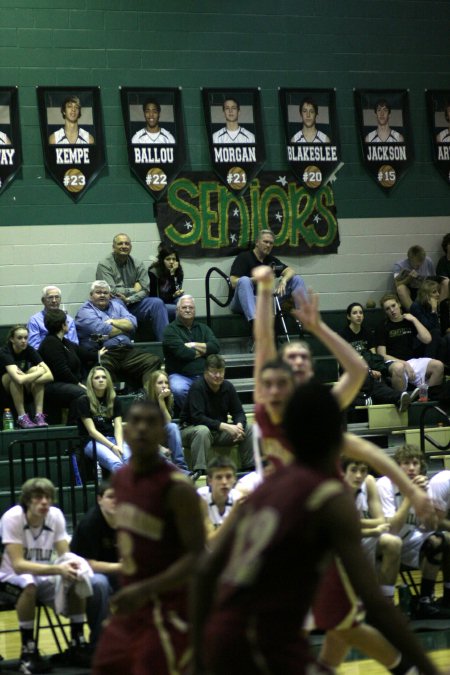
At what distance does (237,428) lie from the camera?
9781 mm

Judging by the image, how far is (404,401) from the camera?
11.3 metres

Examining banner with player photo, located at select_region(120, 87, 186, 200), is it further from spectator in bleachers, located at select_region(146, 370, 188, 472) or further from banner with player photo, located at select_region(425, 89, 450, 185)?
spectator in bleachers, located at select_region(146, 370, 188, 472)

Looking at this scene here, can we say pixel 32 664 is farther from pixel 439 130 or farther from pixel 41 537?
pixel 439 130

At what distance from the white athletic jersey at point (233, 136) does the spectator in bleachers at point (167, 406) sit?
4.16 metres

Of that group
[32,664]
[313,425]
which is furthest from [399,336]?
[313,425]

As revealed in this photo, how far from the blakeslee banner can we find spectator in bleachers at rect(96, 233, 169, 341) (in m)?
0.88

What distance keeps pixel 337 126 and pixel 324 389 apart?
11215 millimetres

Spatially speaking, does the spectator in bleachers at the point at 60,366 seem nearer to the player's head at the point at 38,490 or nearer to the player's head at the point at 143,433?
the player's head at the point at 38,490

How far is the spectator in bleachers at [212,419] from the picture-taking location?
Result: 961cm

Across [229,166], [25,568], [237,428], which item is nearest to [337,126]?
[229,166]

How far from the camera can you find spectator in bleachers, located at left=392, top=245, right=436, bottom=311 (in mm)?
13117

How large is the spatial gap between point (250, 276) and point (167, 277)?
95cm

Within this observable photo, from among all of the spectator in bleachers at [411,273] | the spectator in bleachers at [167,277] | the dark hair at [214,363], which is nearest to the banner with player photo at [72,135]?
the spectator in bleachers at [167,277]

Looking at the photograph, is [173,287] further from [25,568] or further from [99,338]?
[25,568]
